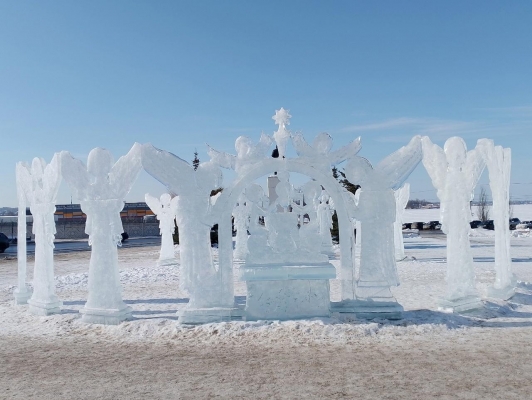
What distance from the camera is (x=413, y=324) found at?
7492 millimetres

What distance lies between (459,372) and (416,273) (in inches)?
350

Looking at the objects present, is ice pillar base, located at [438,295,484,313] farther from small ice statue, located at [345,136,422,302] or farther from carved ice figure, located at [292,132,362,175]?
carved ice figure, located at [292,132,362,175]

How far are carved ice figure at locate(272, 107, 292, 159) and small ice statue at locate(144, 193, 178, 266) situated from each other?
1050 centimetres

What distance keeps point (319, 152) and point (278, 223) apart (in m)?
1.37

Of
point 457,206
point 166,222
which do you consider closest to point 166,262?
point 166,222

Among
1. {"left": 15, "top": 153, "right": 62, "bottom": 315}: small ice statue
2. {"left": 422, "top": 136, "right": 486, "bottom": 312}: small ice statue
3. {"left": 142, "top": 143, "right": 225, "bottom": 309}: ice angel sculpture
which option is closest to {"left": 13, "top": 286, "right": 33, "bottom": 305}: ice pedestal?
{"left": 15, "top": 153, "right": 62, "bottom": 315}: small ice statue

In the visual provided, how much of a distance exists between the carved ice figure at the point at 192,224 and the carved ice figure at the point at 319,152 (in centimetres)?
152

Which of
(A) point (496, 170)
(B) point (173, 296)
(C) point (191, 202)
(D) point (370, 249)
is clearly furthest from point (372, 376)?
(B) point (173, 296)

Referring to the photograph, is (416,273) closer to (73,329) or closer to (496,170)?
(496,170)

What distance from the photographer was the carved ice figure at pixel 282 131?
809cm

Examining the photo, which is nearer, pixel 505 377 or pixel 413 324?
pixel 505 377

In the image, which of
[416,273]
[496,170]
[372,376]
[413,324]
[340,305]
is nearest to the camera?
[372,376]

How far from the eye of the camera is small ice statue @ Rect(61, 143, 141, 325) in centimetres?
808

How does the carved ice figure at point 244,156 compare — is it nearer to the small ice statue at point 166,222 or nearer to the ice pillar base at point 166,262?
the small ice statue at point 166,222
